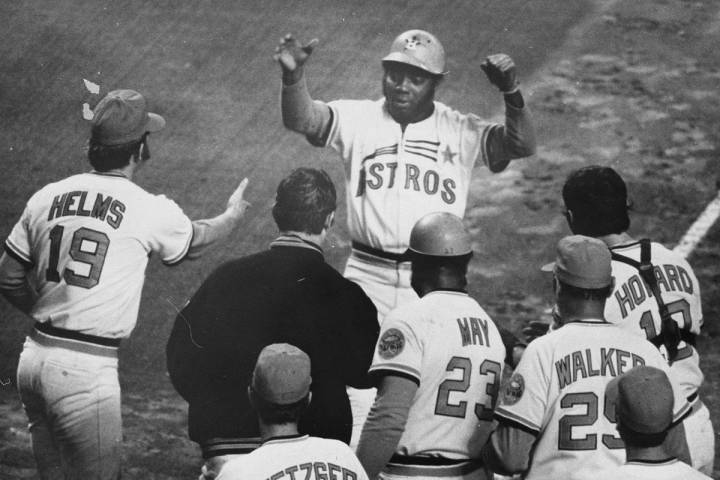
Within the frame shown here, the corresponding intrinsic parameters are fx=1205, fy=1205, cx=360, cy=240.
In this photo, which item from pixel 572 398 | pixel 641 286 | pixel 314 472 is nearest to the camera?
pixel 314 472

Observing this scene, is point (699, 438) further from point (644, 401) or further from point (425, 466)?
point (644, 401)

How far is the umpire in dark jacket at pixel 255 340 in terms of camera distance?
16.3 ft

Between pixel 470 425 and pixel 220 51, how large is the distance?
26.8ft

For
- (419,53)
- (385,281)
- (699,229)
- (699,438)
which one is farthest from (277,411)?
(699,229)

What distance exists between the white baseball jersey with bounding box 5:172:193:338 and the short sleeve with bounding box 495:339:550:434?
1.93 m

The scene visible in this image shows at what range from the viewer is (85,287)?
17.5 feet

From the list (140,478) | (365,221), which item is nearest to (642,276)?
(365,221)

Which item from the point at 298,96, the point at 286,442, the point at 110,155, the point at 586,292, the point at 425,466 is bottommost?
the point at 425,466

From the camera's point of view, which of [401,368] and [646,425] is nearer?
[646,425]

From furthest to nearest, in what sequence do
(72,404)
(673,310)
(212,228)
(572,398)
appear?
(212,228) < (72,404) < (673,310) < (572,398)

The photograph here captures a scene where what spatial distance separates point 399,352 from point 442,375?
0.65 ft

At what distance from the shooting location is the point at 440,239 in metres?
4.69

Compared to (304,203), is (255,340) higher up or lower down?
lower down

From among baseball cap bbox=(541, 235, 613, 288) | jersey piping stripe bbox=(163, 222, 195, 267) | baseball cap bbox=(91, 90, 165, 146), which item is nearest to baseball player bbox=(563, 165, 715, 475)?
baseball cap bbox=(541, 235, 613, 288)
